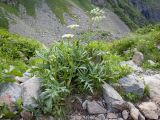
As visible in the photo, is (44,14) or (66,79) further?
(44,14)

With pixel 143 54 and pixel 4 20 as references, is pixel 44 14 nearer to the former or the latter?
pixel 4 20

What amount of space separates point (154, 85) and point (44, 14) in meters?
146

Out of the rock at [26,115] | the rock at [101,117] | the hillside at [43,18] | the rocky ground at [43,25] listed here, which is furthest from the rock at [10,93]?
the hillside at [43,18]

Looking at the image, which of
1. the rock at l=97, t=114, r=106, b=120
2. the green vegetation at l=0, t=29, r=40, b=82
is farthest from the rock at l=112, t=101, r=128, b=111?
the green vegetation at l=0, t=29, r=40, b=82

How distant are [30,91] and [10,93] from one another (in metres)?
0.46

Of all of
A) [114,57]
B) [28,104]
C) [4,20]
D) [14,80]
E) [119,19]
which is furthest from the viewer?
[119,19]

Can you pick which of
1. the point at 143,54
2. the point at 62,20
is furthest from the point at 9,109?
the point at 62,20

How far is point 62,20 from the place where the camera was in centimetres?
15400

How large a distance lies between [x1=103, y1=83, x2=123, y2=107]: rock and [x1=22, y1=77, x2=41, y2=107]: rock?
1.61 meters

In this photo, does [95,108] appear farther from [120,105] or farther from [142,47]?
[142,47]

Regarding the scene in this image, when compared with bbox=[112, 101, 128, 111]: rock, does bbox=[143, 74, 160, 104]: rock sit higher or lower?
lower

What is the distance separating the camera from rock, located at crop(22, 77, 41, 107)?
8359 mm

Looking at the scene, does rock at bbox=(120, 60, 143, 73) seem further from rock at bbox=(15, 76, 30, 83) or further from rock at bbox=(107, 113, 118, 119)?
rock at bbox=(15, 76, 30, 83)

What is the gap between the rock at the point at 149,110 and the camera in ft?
29.2
